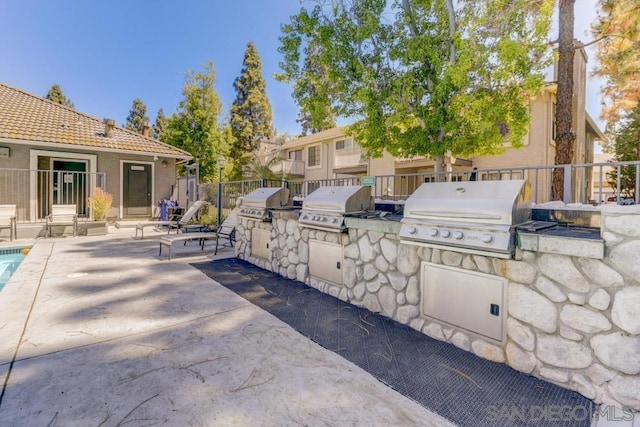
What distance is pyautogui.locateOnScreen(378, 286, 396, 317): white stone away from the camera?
11.8ft

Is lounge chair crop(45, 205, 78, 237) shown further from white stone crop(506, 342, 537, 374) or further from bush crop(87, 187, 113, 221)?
white stone crop(506, 342, 537, 374)

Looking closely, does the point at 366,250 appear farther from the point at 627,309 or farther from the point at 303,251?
the point at 627,309

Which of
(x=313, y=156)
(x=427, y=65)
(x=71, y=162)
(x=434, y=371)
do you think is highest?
(x=313, y=156)

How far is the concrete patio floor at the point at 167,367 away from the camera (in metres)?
1.98

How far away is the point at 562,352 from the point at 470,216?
124cm

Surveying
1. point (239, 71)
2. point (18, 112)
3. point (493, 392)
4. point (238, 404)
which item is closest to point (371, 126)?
point (493, 392)

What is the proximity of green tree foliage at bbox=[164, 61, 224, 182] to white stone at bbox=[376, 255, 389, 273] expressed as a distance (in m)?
16.6

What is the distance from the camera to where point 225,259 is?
22.1ft

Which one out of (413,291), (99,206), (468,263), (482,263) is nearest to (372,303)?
(413,291)

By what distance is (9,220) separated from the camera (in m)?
8.51

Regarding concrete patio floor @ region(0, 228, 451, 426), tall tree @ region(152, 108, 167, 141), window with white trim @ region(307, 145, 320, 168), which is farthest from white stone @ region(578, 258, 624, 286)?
tall tree @ region(152, 108, 167, 141)

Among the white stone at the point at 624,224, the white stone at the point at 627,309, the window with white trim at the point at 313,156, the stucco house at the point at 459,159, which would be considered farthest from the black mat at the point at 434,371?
the window with white trim at the point at 313,156

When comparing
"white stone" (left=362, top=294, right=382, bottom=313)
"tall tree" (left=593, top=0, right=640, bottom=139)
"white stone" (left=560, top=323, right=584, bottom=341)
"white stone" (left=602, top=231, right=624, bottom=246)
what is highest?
"tall tree" (left=593, top=0, right=640, bottom=139)

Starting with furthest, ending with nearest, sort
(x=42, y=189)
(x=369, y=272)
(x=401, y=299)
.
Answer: (x=42, y=189) → (x=369, y=272) → (x=401, y=299)
